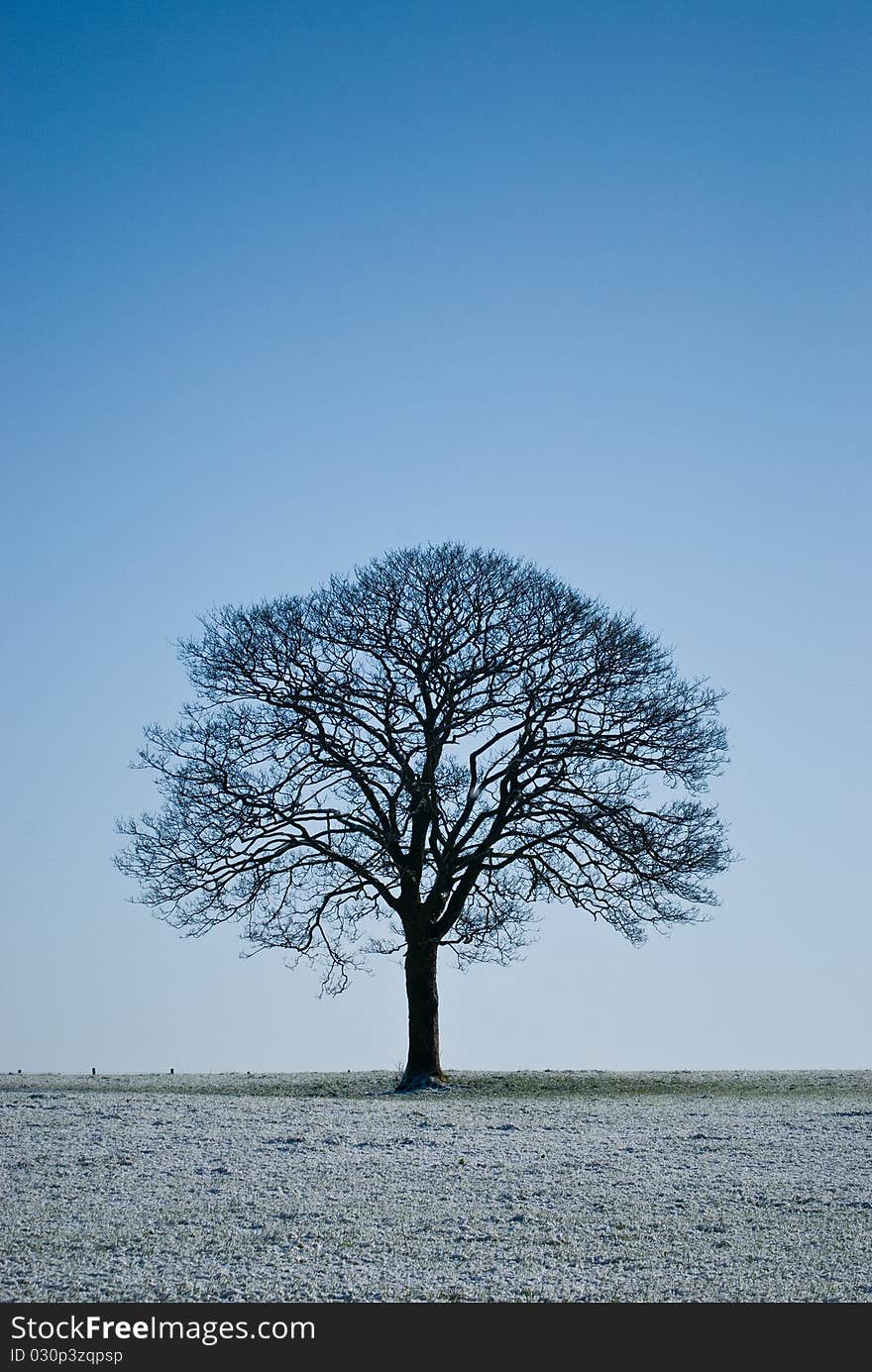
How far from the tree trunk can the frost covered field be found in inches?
257

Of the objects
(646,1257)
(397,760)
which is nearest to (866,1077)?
(397,760)

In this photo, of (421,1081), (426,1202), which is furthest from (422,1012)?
(426,1202)

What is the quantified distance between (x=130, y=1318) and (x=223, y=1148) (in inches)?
260

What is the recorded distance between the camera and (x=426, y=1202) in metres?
11.6

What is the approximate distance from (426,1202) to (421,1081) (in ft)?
49.2

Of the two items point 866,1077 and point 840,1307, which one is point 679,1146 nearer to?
point 840,1307

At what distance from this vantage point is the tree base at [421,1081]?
2586 cm

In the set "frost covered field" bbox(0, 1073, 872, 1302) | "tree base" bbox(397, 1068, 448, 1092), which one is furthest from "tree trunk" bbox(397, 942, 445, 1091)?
"frost covered field" bbox(0, 1073, 872, 1302)

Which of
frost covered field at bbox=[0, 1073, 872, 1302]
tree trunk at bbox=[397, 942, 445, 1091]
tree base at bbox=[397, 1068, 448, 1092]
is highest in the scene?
tree trunk at bbox=[397, 942, 445, 1091]

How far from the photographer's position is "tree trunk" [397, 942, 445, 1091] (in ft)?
86.9

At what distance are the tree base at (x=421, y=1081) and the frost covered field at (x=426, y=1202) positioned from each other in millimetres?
5992

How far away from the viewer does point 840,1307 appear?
328 inches

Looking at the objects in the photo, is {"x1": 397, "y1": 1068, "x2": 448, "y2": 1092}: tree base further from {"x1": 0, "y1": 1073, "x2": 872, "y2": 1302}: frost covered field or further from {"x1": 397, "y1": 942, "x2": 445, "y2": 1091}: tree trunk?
{"x1": 0, "y1": 1073, "x2": 872, "y2": 1302}: frost covered field

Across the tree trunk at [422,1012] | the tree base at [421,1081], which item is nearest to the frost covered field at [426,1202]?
the tree base at [421,1081]
